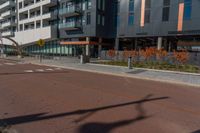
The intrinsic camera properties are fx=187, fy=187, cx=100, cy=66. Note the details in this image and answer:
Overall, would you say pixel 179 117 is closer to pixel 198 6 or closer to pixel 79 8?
pixel 198 6

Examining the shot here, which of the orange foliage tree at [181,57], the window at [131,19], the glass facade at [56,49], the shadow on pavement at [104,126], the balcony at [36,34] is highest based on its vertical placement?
the window at [131,19]

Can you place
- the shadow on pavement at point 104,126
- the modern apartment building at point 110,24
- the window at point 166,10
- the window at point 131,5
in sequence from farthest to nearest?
the window at point 131,5
the window at point 166,10
the modern apartment building at point 110,24
the shadow on pavement at point 104,126

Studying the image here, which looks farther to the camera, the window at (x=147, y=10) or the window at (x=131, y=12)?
the window at (x=131, y=12)

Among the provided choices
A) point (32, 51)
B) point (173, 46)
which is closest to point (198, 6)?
point (173, 46)

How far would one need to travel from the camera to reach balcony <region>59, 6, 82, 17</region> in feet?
120

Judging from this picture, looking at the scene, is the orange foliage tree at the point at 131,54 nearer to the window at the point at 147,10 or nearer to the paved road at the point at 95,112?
the window at the point at 147,10

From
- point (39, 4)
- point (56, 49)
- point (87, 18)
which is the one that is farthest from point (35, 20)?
point (87, 18)

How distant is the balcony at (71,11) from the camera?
3660cm

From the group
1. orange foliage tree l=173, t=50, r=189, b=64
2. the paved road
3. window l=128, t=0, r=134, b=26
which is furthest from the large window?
the paved road

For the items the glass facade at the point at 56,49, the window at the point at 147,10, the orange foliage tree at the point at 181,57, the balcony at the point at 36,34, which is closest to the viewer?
the orange foliage tree at the point at 181,57

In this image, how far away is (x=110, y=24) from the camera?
3756 cm

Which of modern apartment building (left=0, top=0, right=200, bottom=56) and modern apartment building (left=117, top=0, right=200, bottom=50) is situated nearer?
modern apartment building (left=117, top=0, right=200, bottom=50)

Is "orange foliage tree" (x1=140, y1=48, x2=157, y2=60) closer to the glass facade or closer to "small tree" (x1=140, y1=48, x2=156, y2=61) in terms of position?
"small tree" (x1=140, y1=48, x2=156, y2=61)

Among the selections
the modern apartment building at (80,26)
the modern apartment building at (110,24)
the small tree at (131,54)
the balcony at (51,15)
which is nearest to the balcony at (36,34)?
the modern apartment building at (110,24)
